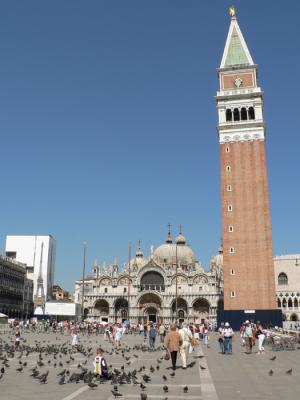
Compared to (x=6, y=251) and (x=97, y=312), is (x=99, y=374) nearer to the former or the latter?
(x=97, y=312)

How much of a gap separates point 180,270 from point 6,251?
134 feet

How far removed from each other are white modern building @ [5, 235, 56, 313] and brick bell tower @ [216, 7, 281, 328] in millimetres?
49669

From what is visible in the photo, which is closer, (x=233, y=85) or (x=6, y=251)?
(x=233, y=85)

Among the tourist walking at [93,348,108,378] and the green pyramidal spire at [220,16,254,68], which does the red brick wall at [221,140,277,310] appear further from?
the tourist walking at [93,348,108,378]

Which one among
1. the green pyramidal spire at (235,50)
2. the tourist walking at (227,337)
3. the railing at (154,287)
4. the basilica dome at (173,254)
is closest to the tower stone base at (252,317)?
the railing at (154,287)


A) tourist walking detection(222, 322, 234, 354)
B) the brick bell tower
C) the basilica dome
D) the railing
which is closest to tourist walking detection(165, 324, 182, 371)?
tourist walking detection(222, 322, 234, 354)

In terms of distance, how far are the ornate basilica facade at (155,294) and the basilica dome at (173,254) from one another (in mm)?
4628

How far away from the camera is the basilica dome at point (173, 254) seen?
8844 cm

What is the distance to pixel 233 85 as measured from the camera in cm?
6700

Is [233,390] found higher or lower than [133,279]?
lower

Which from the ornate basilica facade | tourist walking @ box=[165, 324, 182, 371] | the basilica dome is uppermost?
the basilica dome

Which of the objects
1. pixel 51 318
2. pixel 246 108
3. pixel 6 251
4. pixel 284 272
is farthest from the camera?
pixel 6 251

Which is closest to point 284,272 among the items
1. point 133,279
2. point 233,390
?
point 133,279

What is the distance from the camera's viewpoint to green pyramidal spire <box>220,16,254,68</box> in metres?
68.2
